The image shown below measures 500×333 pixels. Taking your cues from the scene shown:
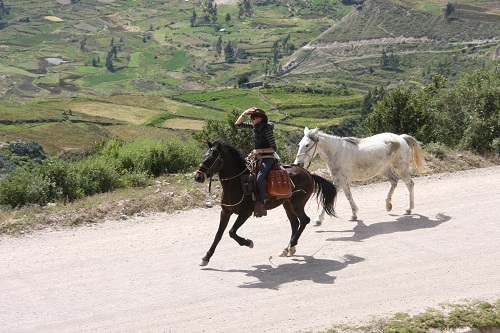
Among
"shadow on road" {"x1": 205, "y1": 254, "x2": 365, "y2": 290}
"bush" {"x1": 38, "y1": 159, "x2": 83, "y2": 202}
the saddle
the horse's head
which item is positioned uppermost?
the horse's head

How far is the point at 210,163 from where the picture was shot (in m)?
11.6

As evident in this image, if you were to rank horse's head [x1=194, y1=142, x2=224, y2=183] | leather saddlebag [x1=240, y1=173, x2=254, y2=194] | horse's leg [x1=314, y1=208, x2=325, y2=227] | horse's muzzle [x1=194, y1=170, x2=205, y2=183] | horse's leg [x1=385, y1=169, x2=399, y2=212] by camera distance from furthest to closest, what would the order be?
horse's leg [x1=385, y1=169, x2=399, y2=212] → horse's leg [x1=314, y1=208, x2=325, y2=227] → leather saddlebag [x1=240, y1=173, x2=254, y2=194] → horse's head [x1=194, y1=142, x2=224, y2=183] → horse's muzzle [x1=194, y1=170, x2=205, y2=183]

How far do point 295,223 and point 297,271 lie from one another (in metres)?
1.36

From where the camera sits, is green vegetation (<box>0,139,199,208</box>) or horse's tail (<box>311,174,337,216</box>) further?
green vegetation (<box>0,139,199,208</box>)

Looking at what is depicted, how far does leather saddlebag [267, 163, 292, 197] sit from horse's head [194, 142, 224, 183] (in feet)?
3.78

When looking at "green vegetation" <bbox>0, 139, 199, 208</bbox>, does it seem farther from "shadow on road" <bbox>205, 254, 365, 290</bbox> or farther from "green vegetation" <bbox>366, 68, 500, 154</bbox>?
"green vegetation" <bbox>366, 68, 500, 154</bbox>

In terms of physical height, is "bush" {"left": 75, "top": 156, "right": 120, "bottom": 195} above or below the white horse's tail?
below

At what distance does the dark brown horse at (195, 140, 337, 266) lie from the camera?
38.5 ft

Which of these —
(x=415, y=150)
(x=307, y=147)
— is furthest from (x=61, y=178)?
(x=415, y=150)

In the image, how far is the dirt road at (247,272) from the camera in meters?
9.88

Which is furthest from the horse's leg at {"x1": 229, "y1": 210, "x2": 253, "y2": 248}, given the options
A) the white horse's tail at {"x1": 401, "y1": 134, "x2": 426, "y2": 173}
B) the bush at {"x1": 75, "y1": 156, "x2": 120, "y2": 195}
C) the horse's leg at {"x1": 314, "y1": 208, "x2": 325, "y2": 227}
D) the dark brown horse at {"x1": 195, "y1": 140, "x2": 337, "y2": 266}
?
the bush at {"x1": 75, "y1": 156, "x2": 120, "y2": 195}

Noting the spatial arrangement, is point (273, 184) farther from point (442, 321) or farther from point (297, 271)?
point (442, 321)

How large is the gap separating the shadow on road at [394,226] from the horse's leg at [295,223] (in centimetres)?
145

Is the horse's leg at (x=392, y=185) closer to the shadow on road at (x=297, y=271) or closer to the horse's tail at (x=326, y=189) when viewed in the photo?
the horse's tail at (x=326, y=189)
